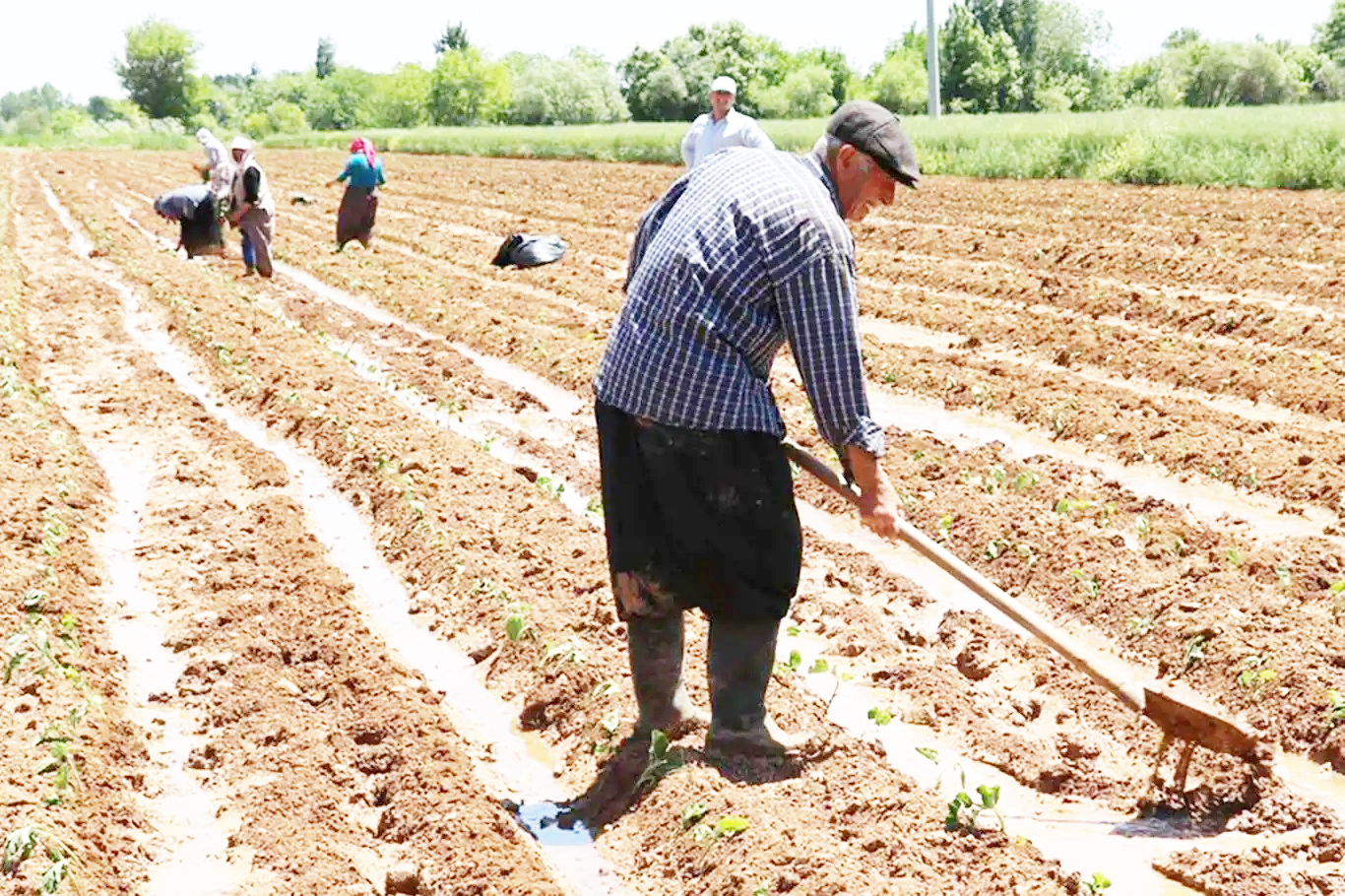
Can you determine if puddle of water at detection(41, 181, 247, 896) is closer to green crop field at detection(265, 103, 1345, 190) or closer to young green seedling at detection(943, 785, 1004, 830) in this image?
young green seedling at detection(943, 785, 1004, 830)

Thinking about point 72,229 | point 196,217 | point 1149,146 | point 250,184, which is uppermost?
point 250,184

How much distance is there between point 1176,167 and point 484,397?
13478mm

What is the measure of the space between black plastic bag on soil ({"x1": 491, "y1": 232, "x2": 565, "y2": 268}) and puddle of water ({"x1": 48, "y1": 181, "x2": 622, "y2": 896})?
6.32 meters

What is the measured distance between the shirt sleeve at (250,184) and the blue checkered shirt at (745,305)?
11.6 metres

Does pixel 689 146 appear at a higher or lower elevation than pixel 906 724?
higher

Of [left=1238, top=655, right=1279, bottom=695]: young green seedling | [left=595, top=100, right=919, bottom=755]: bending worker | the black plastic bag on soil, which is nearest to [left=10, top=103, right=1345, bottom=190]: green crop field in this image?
the black plastic bag on soil

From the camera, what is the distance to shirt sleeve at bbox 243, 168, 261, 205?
1523 cm

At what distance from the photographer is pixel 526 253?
16.3 m

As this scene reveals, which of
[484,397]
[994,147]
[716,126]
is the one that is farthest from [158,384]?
[994,147]

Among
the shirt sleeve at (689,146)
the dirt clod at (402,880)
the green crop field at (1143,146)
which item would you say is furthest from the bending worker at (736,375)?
the green crop field at (1143,146)

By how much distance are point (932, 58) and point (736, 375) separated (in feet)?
104

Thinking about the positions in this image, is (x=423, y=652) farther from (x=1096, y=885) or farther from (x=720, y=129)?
(x=720, y=129)

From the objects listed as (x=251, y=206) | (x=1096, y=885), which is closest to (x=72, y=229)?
(x=251, y=206)

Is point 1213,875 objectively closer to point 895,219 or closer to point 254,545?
point 254,545
